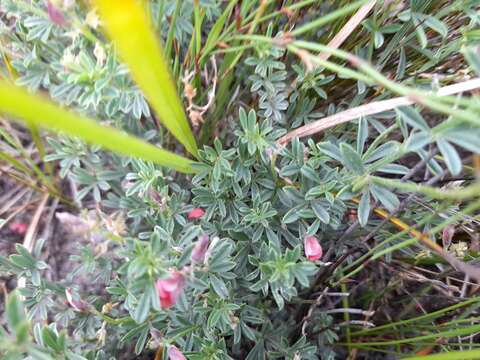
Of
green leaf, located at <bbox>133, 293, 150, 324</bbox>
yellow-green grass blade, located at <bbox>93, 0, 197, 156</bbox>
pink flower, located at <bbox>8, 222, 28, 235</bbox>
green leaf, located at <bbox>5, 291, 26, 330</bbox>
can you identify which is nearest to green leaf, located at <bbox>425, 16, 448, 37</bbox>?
yellow-green grass blade, located at <bbox>93, 0, 197, 156</bbox>

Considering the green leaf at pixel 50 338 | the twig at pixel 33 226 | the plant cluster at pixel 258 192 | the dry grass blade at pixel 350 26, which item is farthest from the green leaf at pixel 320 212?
the twig at pixel 33 226

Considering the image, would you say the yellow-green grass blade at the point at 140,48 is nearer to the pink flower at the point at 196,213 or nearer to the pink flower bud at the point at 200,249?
the pink flower bud at the point at 200,249

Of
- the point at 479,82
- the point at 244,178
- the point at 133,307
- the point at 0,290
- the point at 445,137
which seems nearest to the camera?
the point at 445,137

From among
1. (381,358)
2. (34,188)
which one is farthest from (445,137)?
(34,188)

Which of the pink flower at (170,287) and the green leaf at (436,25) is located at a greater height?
the green leaf at (436,25)

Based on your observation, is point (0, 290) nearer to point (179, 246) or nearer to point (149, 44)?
point (179, 246)

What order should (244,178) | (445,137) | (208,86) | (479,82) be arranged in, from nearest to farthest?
1. (445,137)
2. (479,82)
3. (244,178)
4. (208,86)

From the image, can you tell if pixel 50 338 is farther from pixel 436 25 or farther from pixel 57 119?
pixel 436 25

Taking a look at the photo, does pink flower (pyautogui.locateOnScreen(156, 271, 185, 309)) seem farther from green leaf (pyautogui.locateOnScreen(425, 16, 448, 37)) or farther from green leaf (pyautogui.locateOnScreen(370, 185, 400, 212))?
green leaf (pyautogui.locateOnScreen(425, 16, 448, 37))
